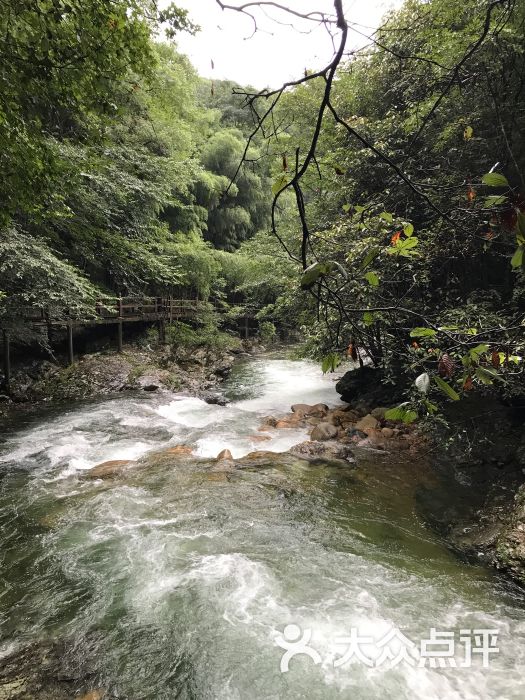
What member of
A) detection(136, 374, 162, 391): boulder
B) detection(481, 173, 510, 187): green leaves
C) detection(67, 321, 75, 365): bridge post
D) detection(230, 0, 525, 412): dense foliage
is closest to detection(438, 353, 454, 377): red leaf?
detection(481, 173, 510, 187): green leaves

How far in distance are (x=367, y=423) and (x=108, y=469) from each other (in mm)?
4493

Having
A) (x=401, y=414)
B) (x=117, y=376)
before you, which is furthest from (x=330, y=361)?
(x=117, y=376)

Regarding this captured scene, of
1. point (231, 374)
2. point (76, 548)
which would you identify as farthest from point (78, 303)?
point (231, 374)

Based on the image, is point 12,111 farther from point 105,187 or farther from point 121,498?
point 105,187

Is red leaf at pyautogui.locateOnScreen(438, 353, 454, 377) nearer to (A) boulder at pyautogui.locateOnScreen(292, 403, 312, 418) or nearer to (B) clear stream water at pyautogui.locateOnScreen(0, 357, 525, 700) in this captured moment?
(B) clear stream water at pyautogui.locateOnScreen(0, 357, 525, 700)

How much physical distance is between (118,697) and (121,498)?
98.6 inches

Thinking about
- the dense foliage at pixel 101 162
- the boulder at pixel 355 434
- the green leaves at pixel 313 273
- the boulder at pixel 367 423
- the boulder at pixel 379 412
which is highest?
the dense foliage at pixel 101 162

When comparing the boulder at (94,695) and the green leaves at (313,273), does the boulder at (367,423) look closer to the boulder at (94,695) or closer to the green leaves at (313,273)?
→ the boulder at (94,695)

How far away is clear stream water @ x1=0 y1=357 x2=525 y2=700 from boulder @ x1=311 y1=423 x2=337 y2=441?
3.49ft

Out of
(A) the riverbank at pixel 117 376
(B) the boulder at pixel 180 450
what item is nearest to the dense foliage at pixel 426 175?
(B) the boulder at pixel 180 450

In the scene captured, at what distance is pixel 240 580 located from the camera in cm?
350

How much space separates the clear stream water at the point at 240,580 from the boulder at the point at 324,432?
3.49 feet

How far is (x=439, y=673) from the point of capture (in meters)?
2.67

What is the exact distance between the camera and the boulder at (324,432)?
705cm
